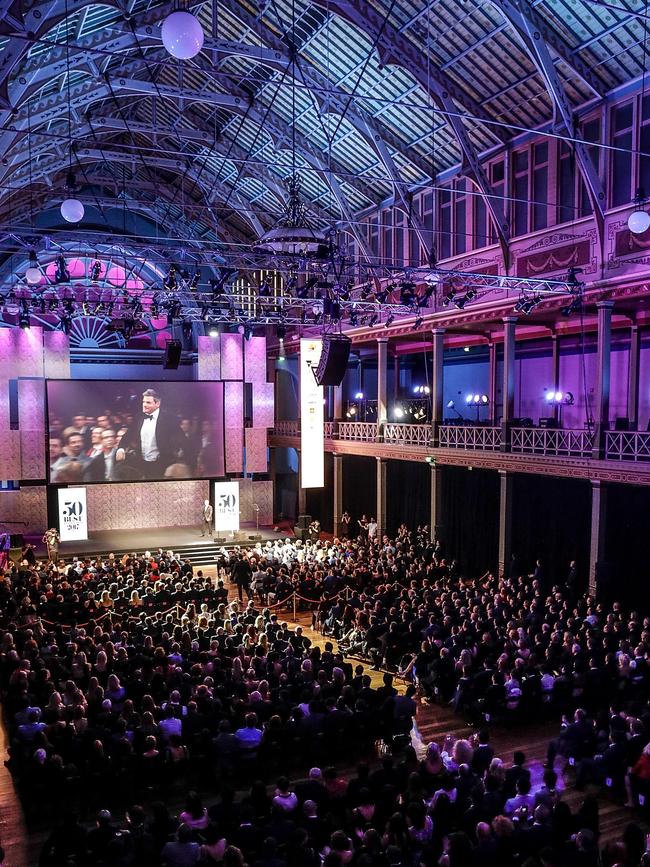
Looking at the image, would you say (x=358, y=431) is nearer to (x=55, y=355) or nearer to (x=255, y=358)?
(x=255, y=358)

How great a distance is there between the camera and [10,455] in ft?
85.8

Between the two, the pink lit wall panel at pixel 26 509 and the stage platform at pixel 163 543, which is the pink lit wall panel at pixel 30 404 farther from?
the stage platform at pixel 163 543

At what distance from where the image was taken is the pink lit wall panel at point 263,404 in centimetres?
2928

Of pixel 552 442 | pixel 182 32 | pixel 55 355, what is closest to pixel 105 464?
pixel 55 355

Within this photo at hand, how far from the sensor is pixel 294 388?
1334 inches

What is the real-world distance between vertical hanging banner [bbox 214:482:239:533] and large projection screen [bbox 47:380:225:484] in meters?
1.75

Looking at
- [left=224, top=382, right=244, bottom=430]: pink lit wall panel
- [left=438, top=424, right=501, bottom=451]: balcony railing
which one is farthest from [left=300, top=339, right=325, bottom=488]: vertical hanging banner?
[left=224, top=382, right=244, bottom=430]: pink lit wall panel

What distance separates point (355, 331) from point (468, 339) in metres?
A: 4.21

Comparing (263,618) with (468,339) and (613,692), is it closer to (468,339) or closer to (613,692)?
(613,692)

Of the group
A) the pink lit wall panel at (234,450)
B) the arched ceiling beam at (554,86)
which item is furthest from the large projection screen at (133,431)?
the arched ceiling beam at (554,86)

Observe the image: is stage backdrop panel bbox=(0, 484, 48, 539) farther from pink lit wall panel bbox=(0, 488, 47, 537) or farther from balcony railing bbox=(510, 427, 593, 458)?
balcony railing bbox=(510, 427, 593, 458)

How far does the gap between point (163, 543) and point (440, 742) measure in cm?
1635

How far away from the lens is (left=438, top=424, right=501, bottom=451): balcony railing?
2048 cm

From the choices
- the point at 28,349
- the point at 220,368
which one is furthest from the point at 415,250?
the point at 28,349
